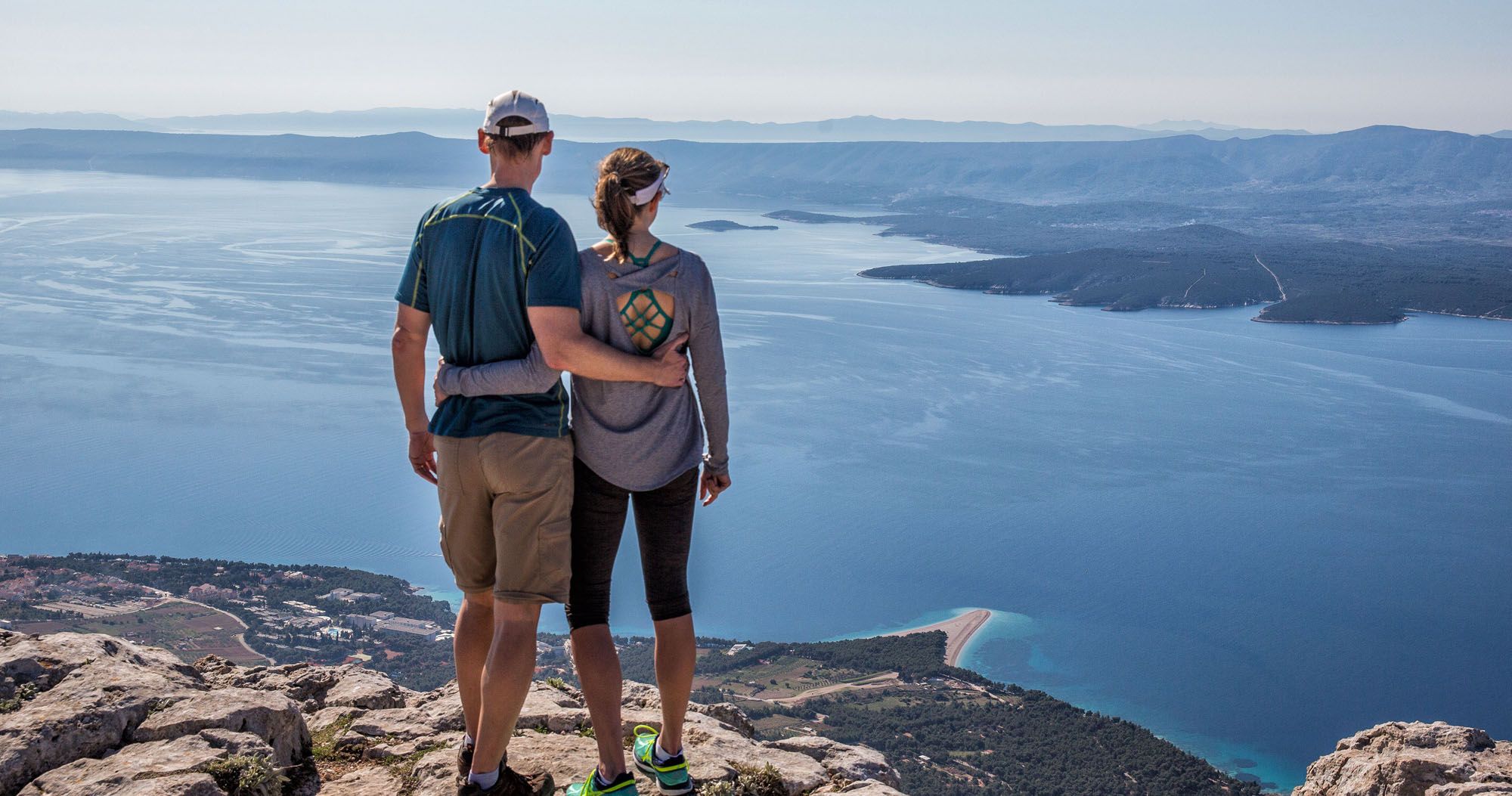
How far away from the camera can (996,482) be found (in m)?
30.7

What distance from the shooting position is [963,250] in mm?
87938

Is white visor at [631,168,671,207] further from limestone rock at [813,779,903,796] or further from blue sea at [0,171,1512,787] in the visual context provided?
blue sea at [0,171,1512,787]

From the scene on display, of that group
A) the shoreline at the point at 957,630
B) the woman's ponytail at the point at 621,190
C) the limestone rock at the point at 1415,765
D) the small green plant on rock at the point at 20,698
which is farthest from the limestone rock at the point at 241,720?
the shoreline at the point at 957,630

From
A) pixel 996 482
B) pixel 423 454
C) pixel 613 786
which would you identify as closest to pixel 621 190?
pixel 423 454

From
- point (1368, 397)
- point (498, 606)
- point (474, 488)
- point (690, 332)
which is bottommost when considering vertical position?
point (1368, 397)

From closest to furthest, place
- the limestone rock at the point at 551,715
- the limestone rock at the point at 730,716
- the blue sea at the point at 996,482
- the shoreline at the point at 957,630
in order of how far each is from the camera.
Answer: the limestone rock at the point at 551,715 → the limestone rock at the point at 730,716 → the shoreline at the point at 957,630 → the blue sea at the point at 996,482

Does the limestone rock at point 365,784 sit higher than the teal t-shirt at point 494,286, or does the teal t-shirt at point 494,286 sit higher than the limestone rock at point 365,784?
the teal t-shirt at point 494,286

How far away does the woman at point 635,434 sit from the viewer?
6.11ft

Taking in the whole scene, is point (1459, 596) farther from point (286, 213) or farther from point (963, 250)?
point (286, 213)

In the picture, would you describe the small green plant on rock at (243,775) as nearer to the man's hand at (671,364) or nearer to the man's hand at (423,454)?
the man's hand at (423,454)

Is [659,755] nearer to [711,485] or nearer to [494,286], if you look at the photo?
[711,485]

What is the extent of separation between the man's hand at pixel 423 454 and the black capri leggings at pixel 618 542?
354 millimetres

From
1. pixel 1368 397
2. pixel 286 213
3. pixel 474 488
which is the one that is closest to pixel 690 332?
pixel 474 488

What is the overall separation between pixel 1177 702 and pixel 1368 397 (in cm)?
2714
